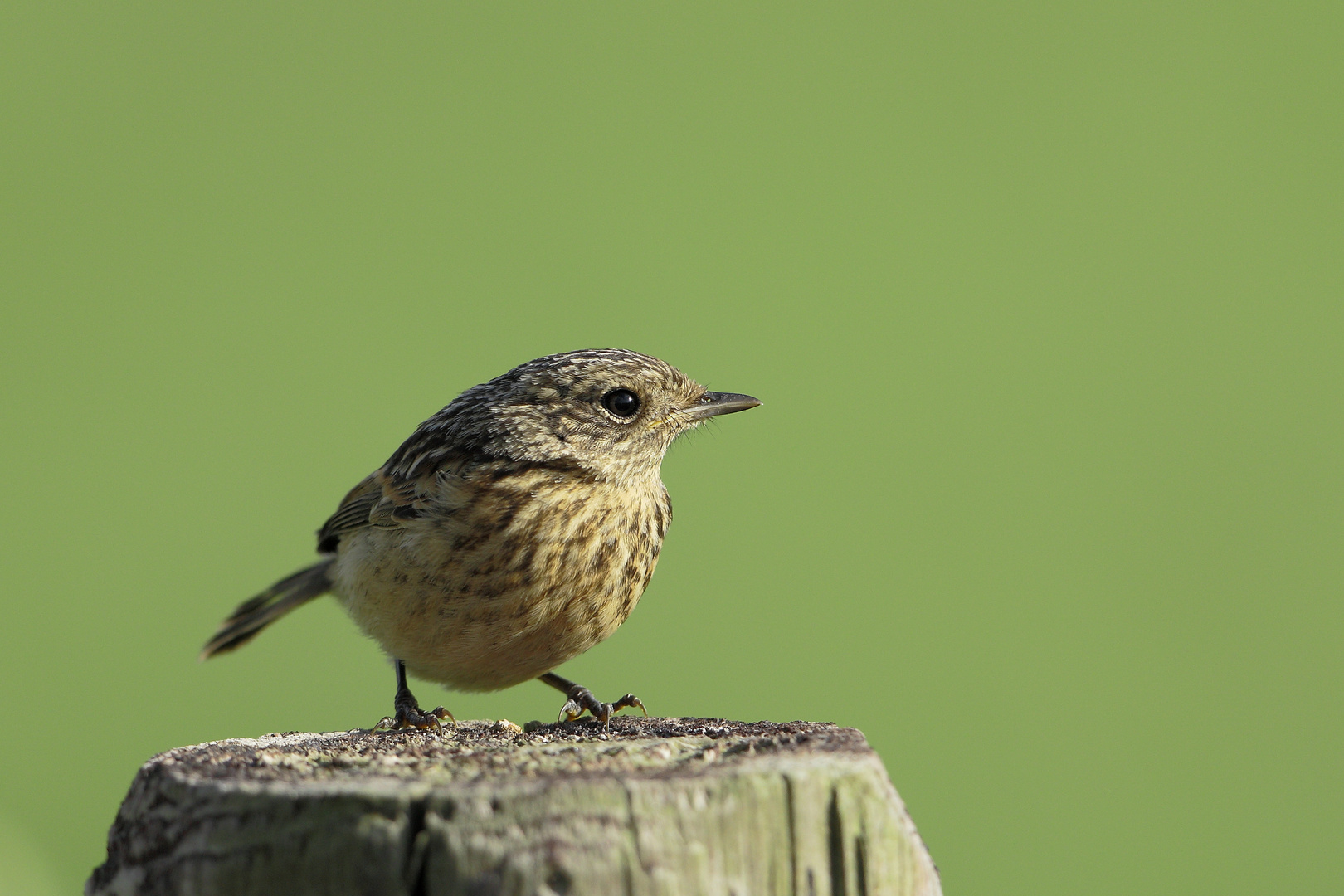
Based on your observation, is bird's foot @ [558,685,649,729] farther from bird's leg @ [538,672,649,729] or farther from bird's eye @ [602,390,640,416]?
bird's eye @ [602,390,640,416]

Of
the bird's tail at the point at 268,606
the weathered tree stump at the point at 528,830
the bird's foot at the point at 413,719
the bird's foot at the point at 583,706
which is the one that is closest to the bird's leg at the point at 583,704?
→ the bird's foot at the point at 583,706

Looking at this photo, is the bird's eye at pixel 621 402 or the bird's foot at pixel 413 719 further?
the bird's eye at pixel 621 402

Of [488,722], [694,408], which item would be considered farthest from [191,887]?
[694,408]

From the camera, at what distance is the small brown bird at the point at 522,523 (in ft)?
16.4

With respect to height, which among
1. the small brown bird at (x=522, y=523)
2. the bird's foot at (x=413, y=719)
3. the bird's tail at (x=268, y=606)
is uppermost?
the small brown bird at (x=522, y=523)

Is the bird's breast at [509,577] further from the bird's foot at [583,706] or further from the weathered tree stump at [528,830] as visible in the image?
the weathered tree stump at [528,830]

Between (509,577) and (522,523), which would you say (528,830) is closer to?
(509,577)

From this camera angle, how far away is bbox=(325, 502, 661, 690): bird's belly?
4965mm

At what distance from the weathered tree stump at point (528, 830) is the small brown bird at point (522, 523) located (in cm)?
202

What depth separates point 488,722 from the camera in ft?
14.8

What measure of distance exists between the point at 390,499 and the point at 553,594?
1.14 metres

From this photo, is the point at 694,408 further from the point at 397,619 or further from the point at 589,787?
the point at 589,787

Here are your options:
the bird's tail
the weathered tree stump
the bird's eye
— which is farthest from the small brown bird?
the weathered tree stump

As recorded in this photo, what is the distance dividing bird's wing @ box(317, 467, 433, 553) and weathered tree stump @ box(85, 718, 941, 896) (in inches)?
101
